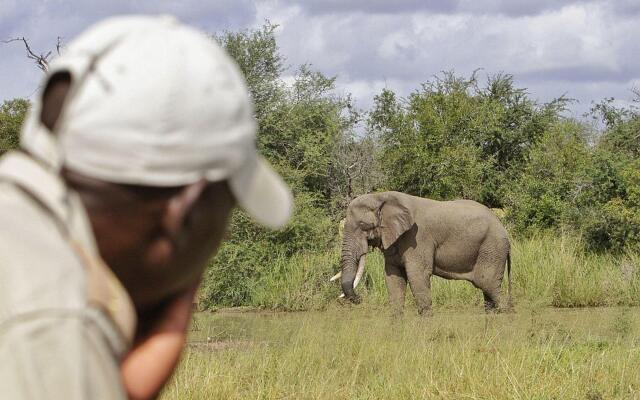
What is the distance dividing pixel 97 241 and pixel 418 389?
653cm

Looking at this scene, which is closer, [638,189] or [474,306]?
[474,306]

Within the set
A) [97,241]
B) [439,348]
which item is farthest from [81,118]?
[439,348]

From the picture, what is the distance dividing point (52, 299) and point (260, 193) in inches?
8.7

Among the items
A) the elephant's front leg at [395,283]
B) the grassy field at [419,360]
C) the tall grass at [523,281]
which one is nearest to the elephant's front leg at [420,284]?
the elephant's front leg at [395,283]

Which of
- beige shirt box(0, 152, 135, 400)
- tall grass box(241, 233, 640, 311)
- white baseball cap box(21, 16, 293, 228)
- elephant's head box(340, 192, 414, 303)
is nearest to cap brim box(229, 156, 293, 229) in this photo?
white baseball cap box(21, 16, 293, 228)

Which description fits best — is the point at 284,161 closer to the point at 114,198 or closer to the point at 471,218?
the point at 471,218

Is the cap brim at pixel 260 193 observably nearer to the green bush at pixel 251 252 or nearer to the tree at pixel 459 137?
the green bush at pixel 251 252

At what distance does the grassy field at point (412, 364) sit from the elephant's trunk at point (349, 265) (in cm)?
361

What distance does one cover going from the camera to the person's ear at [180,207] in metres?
0.86

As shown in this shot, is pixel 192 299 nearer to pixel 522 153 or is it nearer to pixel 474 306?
pixel 474 306

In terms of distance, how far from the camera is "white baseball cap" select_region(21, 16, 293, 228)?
86 cm

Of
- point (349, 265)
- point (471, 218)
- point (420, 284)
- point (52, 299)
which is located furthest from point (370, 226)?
point (52, 299)

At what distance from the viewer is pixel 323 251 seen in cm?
1736

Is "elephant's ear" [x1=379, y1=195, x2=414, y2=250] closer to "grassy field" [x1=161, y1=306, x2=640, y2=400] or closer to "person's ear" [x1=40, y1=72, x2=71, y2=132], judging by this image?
"grassy field" [x1=161, y1=306, x2=640, y2=400]
